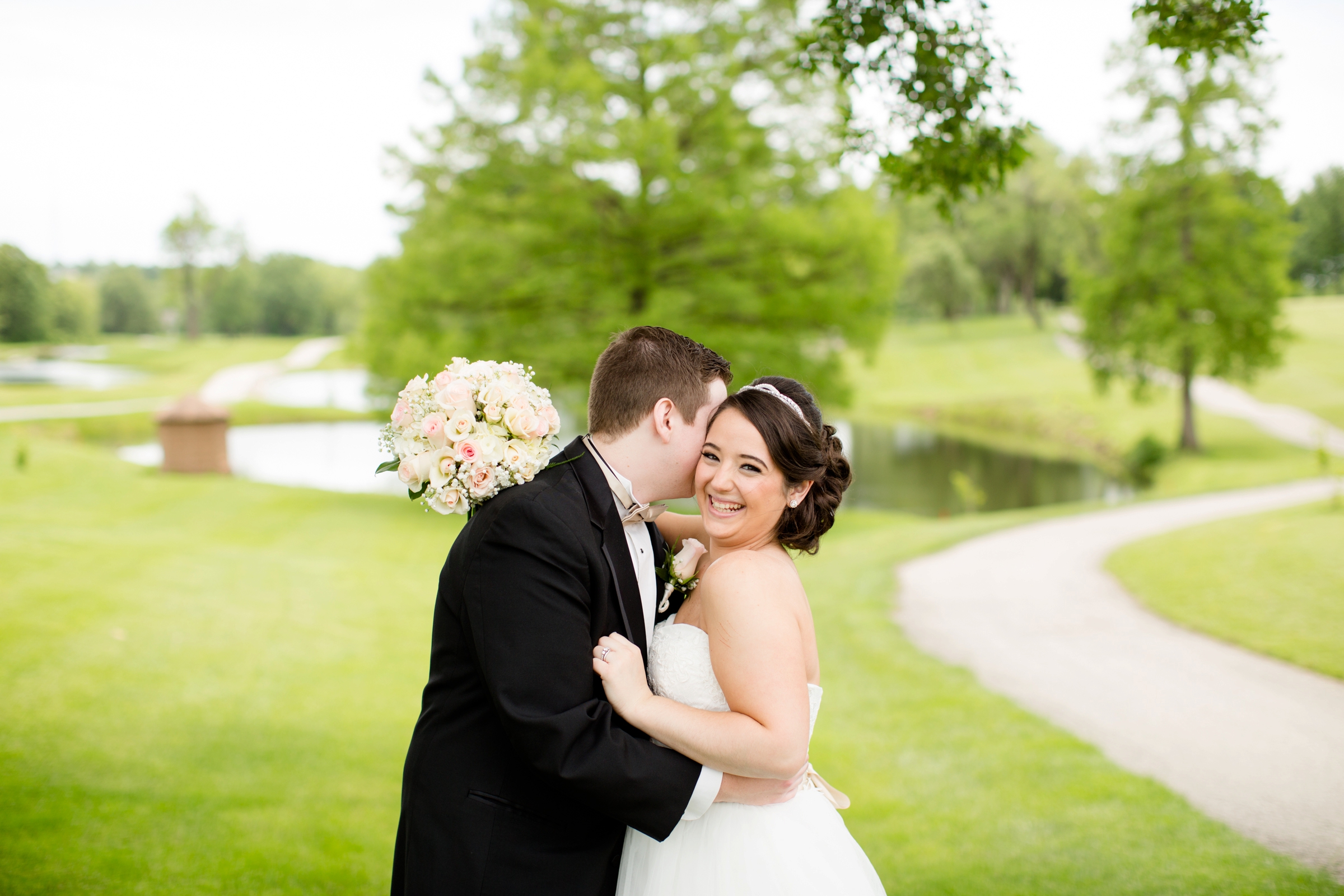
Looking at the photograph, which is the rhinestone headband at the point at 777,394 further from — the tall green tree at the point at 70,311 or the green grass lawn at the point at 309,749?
the tall green tree at the point at 70,311

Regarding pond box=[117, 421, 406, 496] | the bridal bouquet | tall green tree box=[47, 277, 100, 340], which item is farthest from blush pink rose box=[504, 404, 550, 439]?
pond box=[117, 421, 406, 496]

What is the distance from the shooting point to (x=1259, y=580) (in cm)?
1175

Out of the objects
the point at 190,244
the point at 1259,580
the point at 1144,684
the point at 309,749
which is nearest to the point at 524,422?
the point at 309,749

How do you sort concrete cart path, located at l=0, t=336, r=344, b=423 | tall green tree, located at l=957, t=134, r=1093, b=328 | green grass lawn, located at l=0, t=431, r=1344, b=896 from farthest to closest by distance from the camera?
tall green tree, located at l=957, t=134, r=1093, b=328
concrete cart path, located at l=0, t=336, r=344, b=423
green grass lawn, located at l=0, t=431, r=1344, b=896

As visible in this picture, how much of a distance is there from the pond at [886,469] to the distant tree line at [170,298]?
5564 millimetres

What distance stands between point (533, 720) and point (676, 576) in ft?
3.11

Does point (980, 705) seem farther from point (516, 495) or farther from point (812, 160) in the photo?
point (812, 160)

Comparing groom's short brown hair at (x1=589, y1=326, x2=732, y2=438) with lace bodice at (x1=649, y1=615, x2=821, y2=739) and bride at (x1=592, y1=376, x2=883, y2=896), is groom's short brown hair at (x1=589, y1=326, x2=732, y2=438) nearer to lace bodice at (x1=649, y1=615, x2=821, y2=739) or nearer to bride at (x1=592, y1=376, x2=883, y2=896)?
bride at (x1=592, y1=376, x2=883, y2=896)

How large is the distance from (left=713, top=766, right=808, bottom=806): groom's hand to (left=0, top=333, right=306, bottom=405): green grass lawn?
3159 cm

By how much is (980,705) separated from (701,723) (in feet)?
22.1

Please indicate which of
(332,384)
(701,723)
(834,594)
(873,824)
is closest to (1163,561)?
(834,594)

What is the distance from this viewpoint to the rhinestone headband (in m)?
2.81

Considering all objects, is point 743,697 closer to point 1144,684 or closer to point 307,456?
point 1144,684

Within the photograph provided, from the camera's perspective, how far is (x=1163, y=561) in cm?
1330
